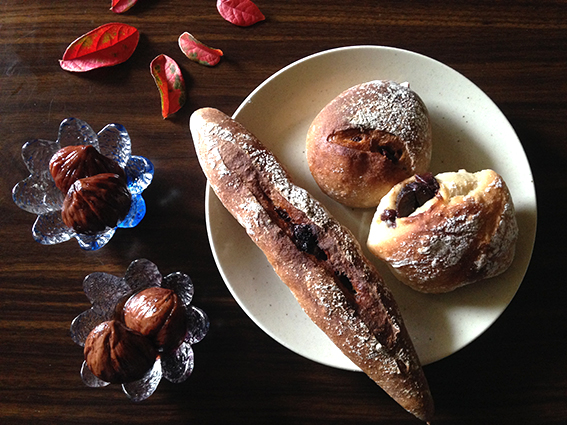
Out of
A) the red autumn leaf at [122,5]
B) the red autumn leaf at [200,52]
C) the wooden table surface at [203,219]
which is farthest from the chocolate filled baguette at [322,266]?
the red autumn leaf at [122,5]

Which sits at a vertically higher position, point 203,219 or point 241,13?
point 241,13

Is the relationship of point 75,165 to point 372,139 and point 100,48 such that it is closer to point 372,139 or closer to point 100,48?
point 100,48

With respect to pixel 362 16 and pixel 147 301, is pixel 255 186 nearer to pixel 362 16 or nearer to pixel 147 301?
pixel 147 301

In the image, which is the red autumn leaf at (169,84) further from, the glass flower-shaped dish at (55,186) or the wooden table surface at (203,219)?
the glass flower-shaped dish at (55,186)

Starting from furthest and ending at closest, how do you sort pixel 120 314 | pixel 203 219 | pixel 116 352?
pixel 203 219 → pixel 120 314 → pixel 116 352

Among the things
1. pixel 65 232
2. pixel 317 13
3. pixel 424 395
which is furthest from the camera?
pixel 317 13

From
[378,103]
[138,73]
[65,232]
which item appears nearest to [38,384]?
[65,232]

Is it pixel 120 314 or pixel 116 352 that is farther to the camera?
pixel 120 314

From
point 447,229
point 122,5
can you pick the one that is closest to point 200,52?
point 122,5
